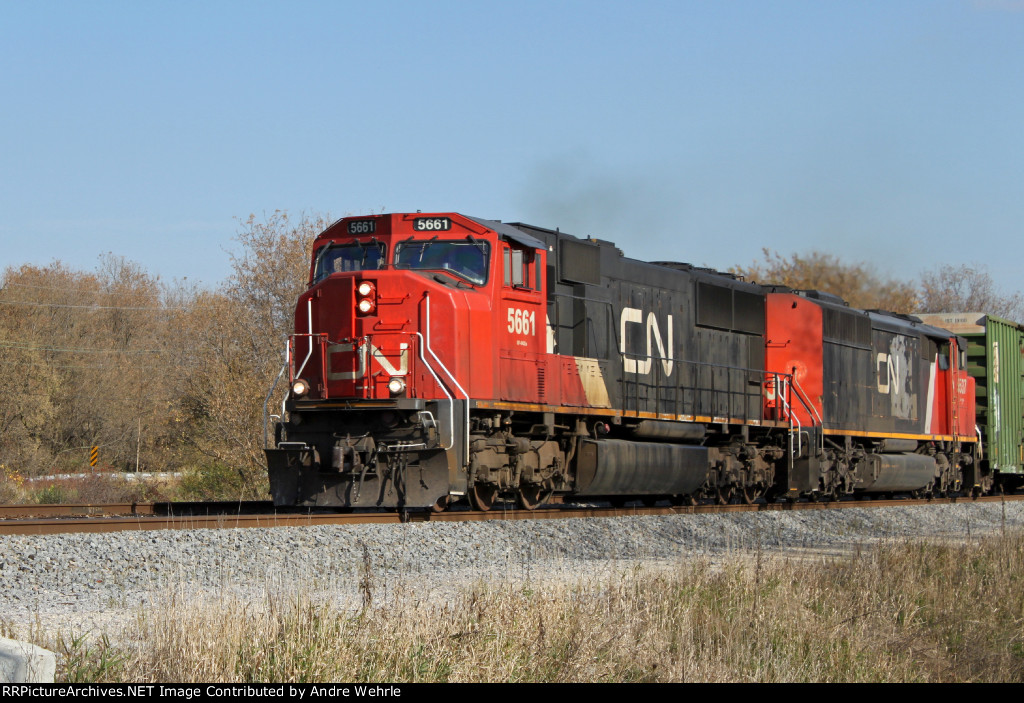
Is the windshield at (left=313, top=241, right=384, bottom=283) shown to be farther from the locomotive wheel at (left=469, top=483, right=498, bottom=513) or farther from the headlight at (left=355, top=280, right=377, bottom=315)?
the locomotive wheel at (left=469, top=483, right=498, bottom=513)

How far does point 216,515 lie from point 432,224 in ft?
13.8

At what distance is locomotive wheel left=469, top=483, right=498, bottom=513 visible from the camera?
547 inches

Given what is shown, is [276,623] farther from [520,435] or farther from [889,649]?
[520,435]

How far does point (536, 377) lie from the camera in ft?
46.2

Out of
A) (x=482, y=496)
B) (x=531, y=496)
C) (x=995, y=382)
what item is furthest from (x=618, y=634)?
(x=995, y=382)

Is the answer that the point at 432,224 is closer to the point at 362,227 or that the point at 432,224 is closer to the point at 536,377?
the point at 362,227

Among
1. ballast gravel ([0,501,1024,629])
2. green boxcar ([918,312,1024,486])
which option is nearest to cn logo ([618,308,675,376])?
ballast gravel ([0,501,1024,629])

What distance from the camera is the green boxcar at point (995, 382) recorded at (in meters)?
25.1

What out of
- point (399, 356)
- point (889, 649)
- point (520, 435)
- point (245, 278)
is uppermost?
point (245, 278)

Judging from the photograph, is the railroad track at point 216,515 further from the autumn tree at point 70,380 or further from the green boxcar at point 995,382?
the autumn tree at point 70,380

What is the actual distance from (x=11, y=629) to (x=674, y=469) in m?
11.1

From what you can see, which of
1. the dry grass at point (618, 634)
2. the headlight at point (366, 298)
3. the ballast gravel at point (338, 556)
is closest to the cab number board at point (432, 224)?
the headlight at point (366, 298)
